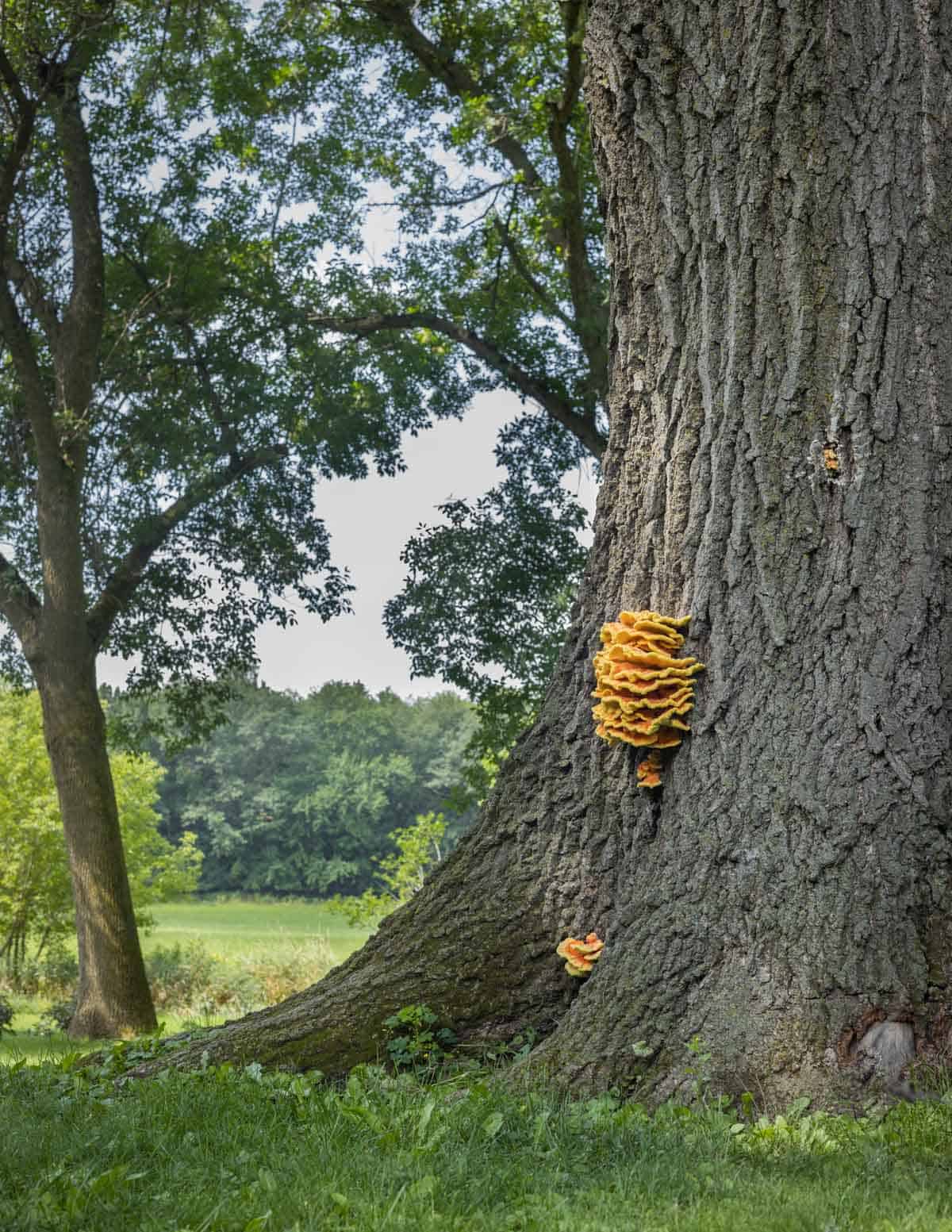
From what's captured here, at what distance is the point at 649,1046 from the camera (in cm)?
321

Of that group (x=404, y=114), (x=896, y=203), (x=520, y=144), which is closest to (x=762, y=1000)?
(x=896, y=203)

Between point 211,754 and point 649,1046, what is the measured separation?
5717 cm

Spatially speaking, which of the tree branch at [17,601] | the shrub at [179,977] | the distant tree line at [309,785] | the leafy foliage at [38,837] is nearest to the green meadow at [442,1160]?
the tree branch at [17,601]

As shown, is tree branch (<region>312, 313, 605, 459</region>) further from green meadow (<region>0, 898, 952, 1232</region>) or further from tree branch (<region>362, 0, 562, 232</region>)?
green meadow (<region>0, 898, 952, 1232</region>)

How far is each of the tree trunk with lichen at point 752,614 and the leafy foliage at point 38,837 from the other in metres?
12.9

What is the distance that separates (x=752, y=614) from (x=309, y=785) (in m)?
54.8

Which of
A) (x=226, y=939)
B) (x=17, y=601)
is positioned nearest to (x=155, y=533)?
(x=17, y=601)

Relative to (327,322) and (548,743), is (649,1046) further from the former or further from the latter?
(327,322)

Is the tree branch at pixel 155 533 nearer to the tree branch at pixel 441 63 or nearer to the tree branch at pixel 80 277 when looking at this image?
the tree branch at pixel 80 277

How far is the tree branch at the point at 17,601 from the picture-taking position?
12078 millimetres

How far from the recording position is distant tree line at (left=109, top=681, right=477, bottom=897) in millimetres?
53725

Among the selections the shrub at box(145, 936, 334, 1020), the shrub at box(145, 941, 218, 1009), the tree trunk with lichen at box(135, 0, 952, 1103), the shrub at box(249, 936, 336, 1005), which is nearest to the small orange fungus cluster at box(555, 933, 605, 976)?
the tree trunk with lichen at box(135, 0, 952, 1103)

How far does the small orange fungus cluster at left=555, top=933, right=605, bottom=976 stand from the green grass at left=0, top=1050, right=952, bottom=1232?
0.55 metres

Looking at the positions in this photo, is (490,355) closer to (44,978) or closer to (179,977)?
(179,977)
